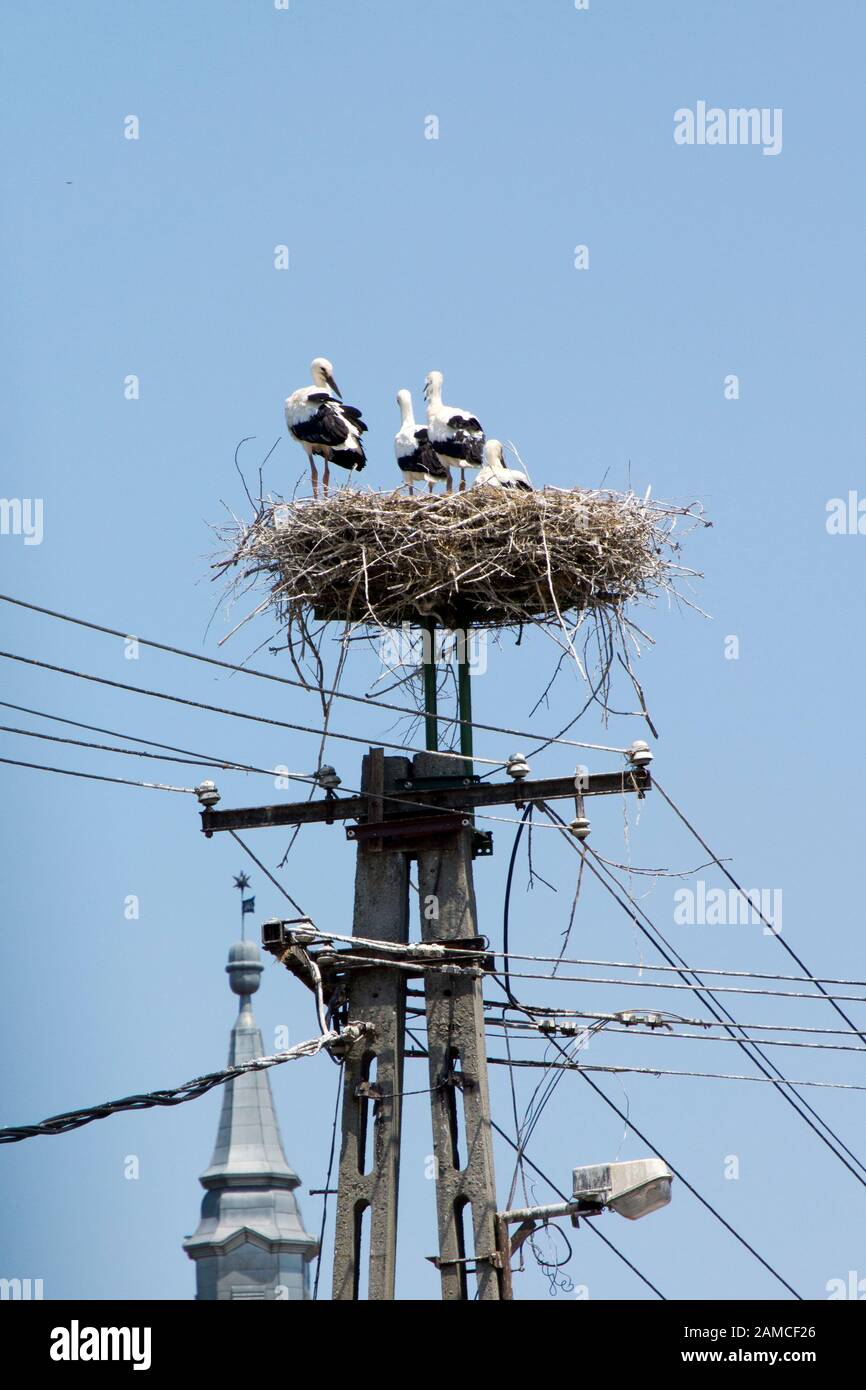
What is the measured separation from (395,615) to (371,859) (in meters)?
1.51

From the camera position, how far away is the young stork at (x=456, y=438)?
19734 millimetres

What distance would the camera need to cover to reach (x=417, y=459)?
20.0 metres

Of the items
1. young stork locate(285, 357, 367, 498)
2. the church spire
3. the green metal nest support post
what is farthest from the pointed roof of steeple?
the green metal nest support post

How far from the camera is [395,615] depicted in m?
17.6

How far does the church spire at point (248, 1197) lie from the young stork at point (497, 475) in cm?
8150

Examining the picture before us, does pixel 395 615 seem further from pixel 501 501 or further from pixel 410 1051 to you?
pixel 410 1051

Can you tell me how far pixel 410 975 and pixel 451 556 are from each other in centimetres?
240

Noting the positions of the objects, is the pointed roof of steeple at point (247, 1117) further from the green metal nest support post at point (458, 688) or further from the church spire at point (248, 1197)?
the green metal nest support post at point (458, 688)

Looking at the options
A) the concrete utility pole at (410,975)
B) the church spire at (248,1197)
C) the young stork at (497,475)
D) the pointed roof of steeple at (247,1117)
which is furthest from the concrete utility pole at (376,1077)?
the pointed roof of steeple at (247,1117)

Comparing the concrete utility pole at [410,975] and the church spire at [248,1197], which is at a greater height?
the church spire at [248,1197]

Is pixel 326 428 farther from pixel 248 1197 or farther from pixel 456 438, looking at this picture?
pixel 248 1197

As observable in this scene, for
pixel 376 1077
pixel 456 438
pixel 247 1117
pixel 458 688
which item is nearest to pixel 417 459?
pixel 456 438
